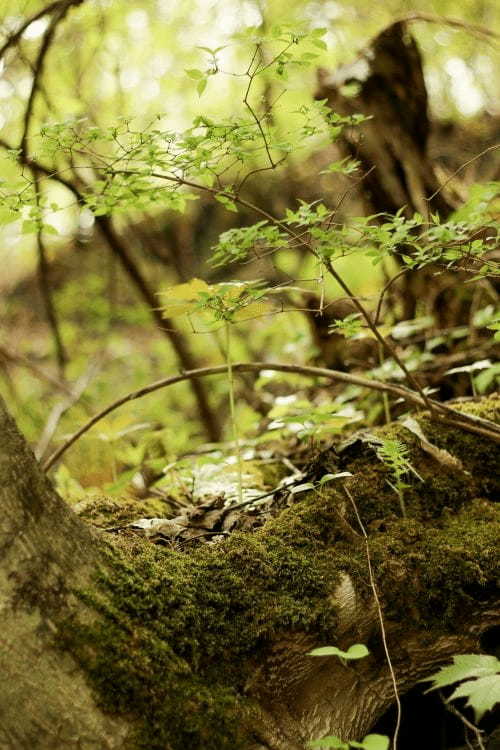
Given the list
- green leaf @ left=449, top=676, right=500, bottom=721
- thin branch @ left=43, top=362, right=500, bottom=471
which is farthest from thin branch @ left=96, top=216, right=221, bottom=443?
green leaf @ left=449, top=676, right=500, bottom=721

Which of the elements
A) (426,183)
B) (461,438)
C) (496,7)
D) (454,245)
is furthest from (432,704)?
(496,7)

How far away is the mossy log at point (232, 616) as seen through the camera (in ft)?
4.43

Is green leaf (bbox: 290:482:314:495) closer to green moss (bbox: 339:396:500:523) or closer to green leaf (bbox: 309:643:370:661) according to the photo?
green moss (bbox: 339:396:500:523)

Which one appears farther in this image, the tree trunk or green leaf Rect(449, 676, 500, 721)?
the tree trunk

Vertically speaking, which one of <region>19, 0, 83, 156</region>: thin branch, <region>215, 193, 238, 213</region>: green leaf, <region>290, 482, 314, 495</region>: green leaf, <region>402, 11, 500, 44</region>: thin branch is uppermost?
<region>19, 0, 83, 156</region>: thin branch

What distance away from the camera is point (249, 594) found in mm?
1675

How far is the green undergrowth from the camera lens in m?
1.42

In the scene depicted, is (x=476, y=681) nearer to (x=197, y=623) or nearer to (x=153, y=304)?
(x=197, y=623)

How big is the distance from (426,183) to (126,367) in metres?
6.27

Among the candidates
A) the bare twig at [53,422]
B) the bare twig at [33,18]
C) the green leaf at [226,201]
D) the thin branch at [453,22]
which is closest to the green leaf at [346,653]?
the green leaf at [226,201]

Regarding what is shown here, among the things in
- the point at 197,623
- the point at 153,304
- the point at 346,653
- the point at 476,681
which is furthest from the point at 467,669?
the point at 153,304

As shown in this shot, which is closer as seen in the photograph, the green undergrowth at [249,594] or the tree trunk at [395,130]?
the green undergrowth at [249,594]

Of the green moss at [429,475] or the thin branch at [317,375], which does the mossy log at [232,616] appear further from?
the thin branch at [317,375]

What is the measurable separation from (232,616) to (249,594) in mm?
78
